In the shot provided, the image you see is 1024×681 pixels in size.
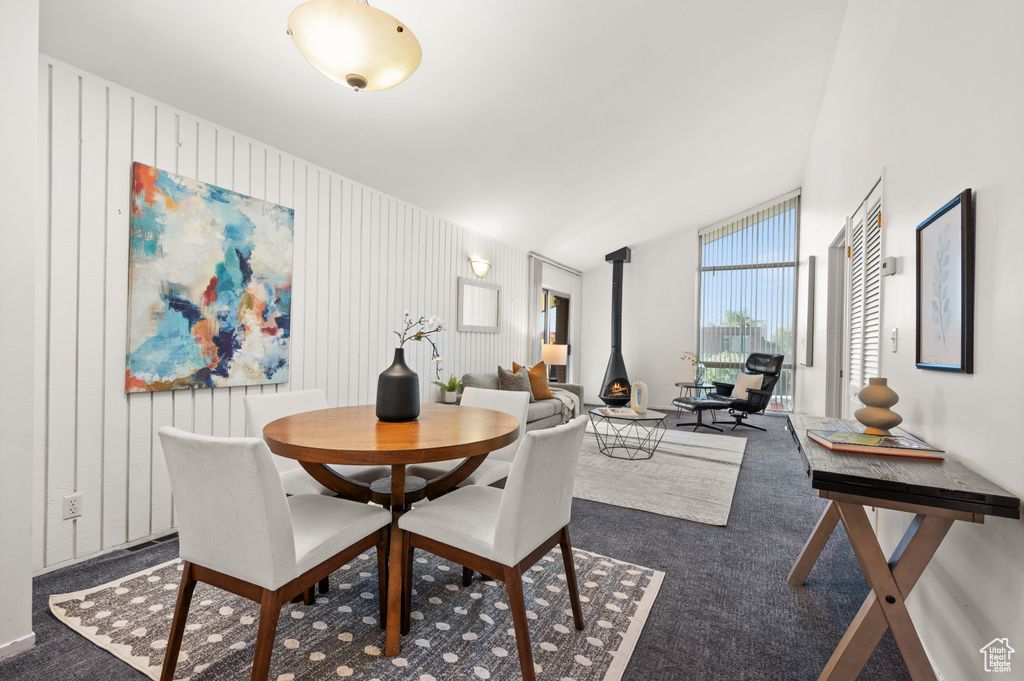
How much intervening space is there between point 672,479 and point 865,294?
186 cm

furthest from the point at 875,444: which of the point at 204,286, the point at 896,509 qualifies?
the point at 204,286

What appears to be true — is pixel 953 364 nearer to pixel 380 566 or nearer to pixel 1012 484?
pixel 1012 484

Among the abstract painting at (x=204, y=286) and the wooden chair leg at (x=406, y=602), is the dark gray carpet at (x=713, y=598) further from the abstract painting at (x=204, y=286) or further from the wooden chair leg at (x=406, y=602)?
the abstract painting at (x=204, y=286)

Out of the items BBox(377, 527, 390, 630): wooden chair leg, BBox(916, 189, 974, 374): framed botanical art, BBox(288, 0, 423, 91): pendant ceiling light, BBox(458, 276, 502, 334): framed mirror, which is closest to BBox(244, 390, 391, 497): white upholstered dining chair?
BBox(377, 527, 390, 630): wooden chair leg

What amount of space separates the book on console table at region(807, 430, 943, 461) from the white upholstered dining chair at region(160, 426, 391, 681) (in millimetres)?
1719

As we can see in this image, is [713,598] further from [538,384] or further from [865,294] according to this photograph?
[538,384]

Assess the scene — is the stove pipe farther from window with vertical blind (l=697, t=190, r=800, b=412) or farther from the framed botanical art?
the framed botanical art

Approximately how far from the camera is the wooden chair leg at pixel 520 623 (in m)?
1.38

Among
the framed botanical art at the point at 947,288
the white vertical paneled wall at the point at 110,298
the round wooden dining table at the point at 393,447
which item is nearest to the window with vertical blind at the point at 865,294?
the framed botanical art at the point at 947,288

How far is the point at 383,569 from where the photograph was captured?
1.76 metres

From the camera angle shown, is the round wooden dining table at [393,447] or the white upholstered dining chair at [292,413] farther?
the white upholstered dining chair at [292,413]

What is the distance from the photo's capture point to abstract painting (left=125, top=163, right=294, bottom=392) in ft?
7.77

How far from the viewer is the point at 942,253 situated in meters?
Answer: 1.63

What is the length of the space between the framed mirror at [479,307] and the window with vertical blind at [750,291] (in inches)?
156
